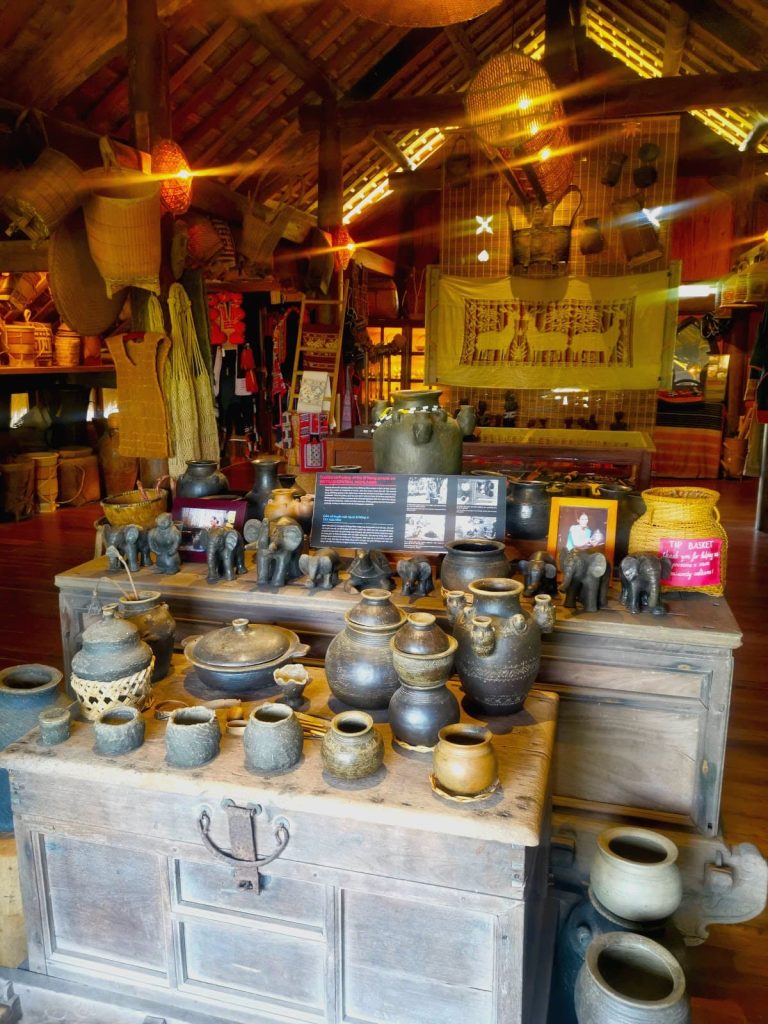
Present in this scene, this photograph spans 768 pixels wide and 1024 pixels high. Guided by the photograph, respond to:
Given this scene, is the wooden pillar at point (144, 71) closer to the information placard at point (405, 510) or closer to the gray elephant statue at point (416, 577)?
the information placard at point (405, 510)

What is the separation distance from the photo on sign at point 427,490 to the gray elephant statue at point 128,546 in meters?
0.93

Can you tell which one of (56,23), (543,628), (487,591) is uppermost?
(56,23)

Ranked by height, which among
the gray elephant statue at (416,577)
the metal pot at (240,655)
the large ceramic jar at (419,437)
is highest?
the large ceramic jar at (419,437)

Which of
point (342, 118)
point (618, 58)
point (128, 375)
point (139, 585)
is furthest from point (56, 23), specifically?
point (618, 58)

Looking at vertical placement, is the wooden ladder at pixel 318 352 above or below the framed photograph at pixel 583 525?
above

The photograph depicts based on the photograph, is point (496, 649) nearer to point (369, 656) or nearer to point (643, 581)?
point (369, 656)

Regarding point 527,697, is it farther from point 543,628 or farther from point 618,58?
point 618,58

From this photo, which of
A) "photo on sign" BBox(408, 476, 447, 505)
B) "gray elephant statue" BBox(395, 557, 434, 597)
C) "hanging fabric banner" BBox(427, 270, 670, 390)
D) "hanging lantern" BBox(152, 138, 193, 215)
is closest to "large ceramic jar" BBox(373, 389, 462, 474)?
"photo on sign" BBox(408, 476, 447, 505)

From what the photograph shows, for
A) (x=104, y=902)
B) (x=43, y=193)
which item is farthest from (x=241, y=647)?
(x=43, y=193)

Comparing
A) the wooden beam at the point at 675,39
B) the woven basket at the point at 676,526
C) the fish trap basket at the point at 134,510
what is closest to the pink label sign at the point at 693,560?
the woven basket at the point at 676,526

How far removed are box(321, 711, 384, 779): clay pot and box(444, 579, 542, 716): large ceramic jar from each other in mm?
298

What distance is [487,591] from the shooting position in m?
1.84

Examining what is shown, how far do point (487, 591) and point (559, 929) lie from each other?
3.09ft

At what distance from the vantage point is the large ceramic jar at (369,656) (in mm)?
1786
